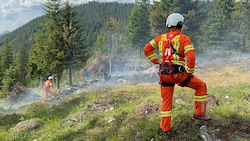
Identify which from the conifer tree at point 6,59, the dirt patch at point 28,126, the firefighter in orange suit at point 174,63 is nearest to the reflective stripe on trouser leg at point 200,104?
the firefighter in orange suit at point 174,63

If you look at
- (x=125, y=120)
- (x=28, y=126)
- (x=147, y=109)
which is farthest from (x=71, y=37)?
(x=125, y=120)

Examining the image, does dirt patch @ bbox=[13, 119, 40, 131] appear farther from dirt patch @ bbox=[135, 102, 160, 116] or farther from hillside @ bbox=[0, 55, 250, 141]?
dirt patch @ bbox=[135, 102, 160, 116]

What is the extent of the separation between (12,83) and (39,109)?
3260 cm

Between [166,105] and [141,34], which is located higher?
[141,34]

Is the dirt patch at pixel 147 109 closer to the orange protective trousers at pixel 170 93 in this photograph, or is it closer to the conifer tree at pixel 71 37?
the orange protective trousers at pixel 170 93

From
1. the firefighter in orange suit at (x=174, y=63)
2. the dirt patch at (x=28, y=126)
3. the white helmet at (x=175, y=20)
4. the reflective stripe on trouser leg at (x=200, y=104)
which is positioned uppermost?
the white helmet at (x=175, y=20)

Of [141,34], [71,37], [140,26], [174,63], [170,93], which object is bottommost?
[170,93]

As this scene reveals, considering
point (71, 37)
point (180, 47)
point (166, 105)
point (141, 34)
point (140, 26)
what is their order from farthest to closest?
point (141, 34), point (140, 26), point (71, 37), point (166, 105), point (180, 47)

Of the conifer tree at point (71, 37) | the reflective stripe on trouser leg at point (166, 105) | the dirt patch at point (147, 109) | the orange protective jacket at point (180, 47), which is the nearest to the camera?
the orange protective jacket at point (180, 47)

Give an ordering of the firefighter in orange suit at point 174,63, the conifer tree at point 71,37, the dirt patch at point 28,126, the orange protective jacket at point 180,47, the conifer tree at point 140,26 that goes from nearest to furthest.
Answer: the orange protective jacket at point 180,47 < the firefighter in orange suit at point 174,63 < the dirt patch at point 28,126 < the conifer tree at point 71,37 < the conifer tree at point 140,26

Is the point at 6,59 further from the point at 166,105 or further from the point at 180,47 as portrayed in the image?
the point at 180,47

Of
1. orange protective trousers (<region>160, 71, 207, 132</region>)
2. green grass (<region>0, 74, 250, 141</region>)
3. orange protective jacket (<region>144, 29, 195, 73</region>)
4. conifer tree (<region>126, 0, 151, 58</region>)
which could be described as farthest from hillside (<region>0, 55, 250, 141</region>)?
conifer tree (<region>126, 0, 151, 58</region>)

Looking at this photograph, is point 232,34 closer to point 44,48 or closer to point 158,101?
point 44,48

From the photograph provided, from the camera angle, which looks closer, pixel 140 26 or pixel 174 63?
pixel 174 63
